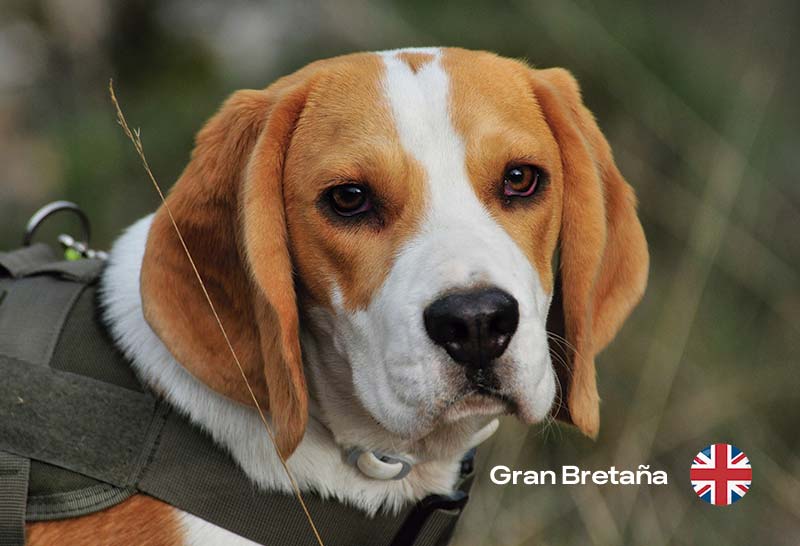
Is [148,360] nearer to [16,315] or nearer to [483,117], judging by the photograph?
[16,315]

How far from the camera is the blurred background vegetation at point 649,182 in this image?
4.70m

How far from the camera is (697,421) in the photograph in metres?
4.83

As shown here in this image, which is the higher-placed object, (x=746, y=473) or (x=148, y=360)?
(x=148, y=360)

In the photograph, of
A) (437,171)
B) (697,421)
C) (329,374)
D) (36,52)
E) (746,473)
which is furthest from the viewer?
(36,52)

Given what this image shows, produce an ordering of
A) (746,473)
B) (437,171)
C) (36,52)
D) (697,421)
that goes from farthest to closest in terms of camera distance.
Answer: (36,52), (697,421), (746,473), (437,171)

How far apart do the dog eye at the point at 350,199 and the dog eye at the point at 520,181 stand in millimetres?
385

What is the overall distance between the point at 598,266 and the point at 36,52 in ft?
20.0

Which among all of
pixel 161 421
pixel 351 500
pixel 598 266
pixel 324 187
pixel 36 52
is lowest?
pixel 36 52

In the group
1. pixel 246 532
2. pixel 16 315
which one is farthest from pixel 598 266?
pixel 16 315

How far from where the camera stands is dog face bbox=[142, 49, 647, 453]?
99.9 inches

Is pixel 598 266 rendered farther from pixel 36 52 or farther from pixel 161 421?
pixel 36 52

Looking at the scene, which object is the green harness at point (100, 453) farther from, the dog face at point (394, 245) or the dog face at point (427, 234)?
the dog face at point (427, 234)

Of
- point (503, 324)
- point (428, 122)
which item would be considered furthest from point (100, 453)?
point (428, 122)

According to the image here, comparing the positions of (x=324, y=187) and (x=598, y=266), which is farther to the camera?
(x=598, y=266)
